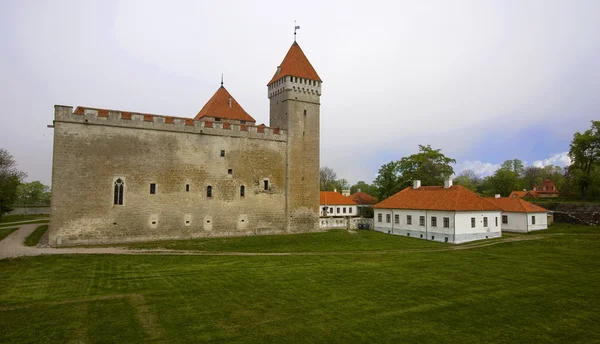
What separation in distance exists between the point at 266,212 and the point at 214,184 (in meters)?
5.08

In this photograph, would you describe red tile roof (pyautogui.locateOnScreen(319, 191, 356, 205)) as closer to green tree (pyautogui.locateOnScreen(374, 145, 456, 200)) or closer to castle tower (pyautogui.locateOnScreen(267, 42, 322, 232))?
green tree (pyautogui.locateOnScreen(374, 145, 456, 200))

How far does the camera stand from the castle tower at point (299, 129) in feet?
A: 105

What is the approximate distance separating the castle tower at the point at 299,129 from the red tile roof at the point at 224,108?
117 inches

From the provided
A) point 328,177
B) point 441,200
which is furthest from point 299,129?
point 328,177

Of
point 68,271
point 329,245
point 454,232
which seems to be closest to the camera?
point 68,271

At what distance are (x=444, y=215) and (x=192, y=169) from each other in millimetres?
19729

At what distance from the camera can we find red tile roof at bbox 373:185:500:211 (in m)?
29.7

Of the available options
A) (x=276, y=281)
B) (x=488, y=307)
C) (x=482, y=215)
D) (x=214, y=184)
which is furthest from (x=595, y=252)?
(x=214, y=184)

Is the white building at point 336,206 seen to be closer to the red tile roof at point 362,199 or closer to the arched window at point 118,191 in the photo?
the red tile roof at point 362,199

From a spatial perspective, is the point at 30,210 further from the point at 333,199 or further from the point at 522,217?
the point at 522,217

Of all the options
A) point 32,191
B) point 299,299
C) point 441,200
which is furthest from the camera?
point 32,191

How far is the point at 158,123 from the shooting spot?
26656 mm

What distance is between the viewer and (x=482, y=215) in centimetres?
3036

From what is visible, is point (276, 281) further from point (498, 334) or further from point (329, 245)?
point (329, 245)
